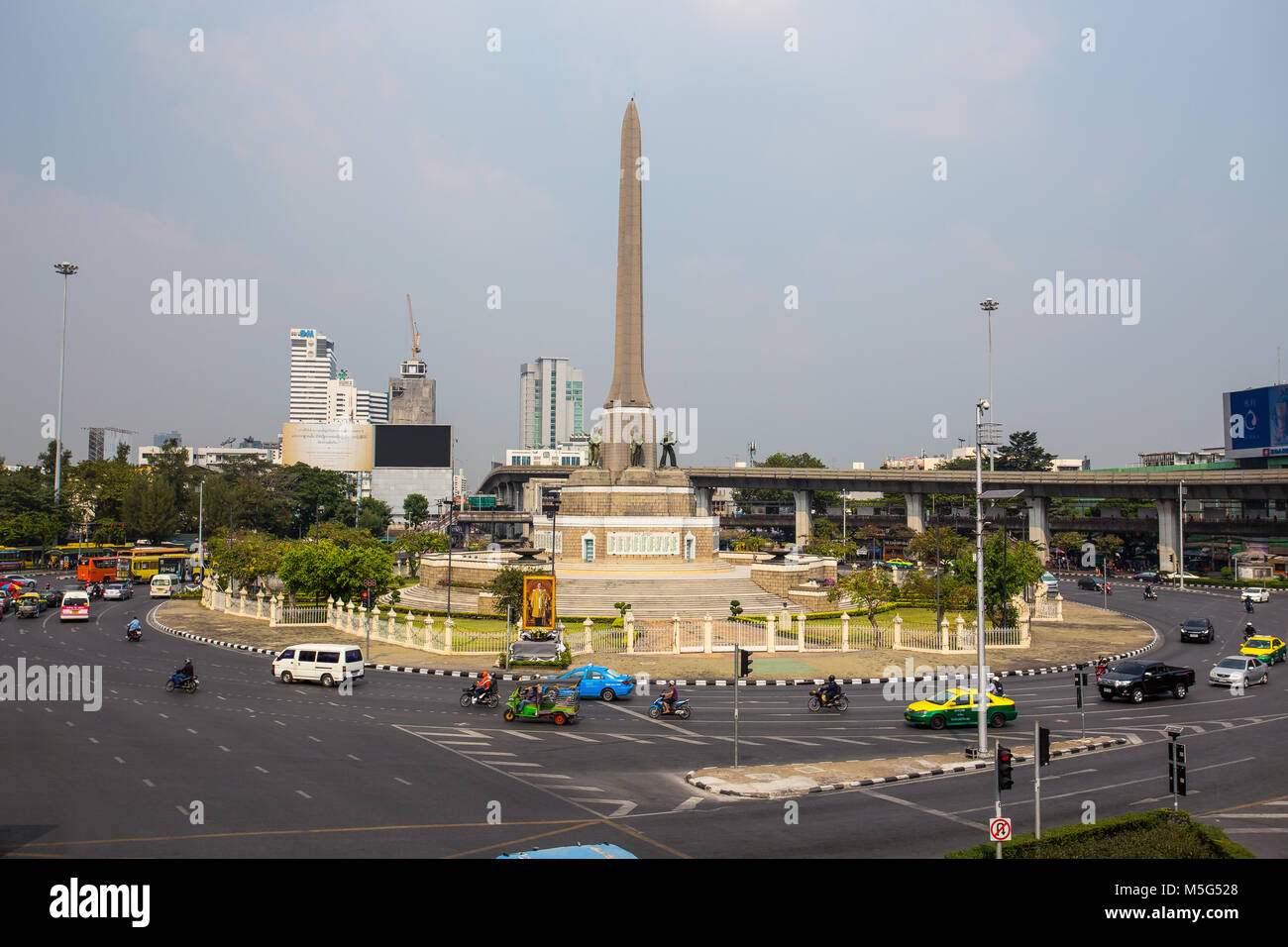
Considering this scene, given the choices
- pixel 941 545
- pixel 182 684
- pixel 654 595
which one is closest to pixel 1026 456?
pixel 941 545

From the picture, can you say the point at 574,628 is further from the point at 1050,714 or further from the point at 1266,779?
the point at 1266,779

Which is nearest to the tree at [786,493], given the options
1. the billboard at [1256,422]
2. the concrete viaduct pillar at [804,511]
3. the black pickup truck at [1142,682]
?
the concrete viaduct pillar at [804,511]

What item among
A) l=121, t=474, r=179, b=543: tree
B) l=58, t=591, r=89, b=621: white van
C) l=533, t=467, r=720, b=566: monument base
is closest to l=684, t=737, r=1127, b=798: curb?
l=533, t=467, r=720, b=566: monument base

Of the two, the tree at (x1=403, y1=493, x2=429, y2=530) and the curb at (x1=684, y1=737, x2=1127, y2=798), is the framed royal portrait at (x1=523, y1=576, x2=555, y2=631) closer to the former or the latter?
the curb at (x1=684, y1=737, x2=1127, y2=798)

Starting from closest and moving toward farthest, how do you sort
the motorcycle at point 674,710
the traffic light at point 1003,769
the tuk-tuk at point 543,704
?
the traffic light at point 1003,769 < the tuk-tuk at point 543,704 < the motorcycle at point 674,710

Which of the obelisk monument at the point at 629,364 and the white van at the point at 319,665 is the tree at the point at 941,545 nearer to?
the obelisk monument at the point at 629,364
